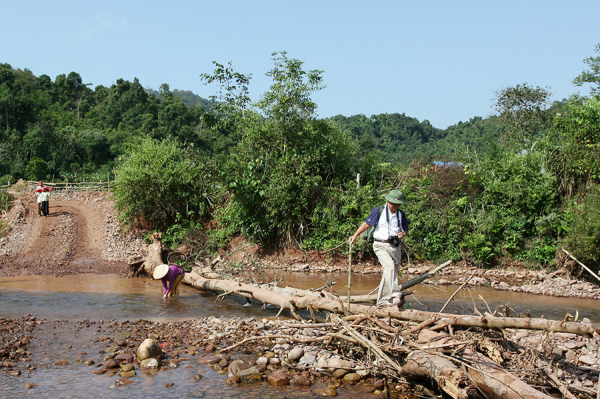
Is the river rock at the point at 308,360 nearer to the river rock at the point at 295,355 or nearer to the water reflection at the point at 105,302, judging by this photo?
the river rock at the point at 295,355

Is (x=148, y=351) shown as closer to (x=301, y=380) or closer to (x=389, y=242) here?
(x=301, y=380)

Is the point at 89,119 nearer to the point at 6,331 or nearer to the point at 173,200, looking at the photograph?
the point at 173,200

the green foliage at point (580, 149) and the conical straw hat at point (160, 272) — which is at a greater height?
the green foliage at point (580, 149)

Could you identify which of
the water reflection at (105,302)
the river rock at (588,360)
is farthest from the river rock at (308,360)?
the river rock at (588,360)

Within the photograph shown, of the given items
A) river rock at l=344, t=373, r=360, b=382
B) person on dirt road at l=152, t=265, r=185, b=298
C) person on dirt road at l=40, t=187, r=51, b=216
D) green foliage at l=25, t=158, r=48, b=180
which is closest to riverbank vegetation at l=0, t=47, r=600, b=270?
person on dirt road at l=40, t=187, r=51, b=216

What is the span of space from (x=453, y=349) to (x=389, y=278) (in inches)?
64.7

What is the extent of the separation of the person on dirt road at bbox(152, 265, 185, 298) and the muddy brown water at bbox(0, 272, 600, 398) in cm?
24

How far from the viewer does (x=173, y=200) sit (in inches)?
776

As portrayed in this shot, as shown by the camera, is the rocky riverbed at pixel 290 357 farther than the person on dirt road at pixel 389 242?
No

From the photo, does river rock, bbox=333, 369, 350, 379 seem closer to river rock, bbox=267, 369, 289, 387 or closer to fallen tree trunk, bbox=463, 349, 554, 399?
river rock, bbox=267, 369, 289, 387

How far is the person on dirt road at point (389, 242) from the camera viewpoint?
660 centimetres

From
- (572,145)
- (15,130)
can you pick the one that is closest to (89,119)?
(15,130)

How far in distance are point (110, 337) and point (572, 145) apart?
46.8 feet

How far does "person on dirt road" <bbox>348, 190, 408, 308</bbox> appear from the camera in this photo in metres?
6.60
